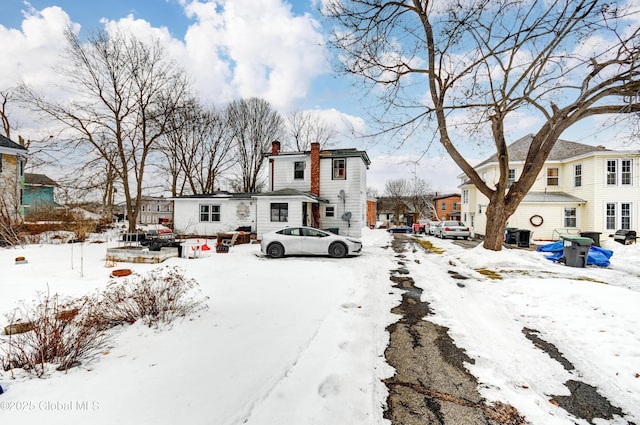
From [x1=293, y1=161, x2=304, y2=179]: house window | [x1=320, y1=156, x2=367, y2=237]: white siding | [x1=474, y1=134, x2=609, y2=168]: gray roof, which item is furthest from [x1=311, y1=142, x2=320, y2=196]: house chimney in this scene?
[x1=474, y1=134, x2=609, y2=168]: gray roof

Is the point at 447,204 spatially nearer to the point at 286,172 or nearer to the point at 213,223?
the point at 286,172

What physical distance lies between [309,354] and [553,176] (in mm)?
25591

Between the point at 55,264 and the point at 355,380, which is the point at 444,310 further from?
the point at 55,264

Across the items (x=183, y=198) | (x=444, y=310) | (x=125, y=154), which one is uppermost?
(x=125, y=154)

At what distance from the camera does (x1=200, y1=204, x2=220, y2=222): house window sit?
63.2 feet

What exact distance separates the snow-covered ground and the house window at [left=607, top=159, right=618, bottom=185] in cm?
1547

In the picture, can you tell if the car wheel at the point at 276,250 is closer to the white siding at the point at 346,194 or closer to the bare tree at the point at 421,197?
the white siding at the point at 346,194

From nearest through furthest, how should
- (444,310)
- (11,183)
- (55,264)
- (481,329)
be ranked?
1. (481,329)
2. (444,310)
3. (55,264)
4. (11,183)

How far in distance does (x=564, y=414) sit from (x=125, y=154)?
72.7 feet

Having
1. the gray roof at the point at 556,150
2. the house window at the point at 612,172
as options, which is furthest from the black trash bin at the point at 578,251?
the house window at the point at 612,172

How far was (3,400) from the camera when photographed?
2.43 meters

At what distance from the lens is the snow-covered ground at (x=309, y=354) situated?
8.06ft

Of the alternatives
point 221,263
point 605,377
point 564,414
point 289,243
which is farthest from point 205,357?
point 289,243

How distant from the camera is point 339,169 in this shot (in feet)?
63.7
